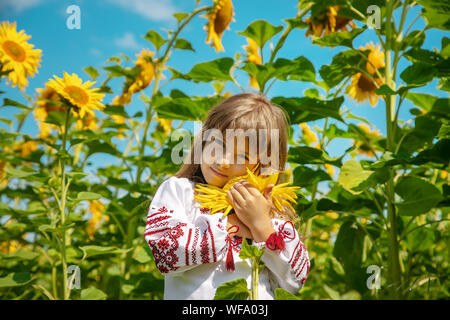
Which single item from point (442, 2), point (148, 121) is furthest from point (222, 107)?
point (148, 121)

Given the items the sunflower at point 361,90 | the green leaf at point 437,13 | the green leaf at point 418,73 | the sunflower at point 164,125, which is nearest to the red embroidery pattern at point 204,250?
the green leaf at point 418,73

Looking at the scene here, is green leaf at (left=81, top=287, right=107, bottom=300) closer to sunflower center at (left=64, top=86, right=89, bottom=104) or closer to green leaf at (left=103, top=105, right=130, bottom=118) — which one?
sunflower center at (left=64, top=86, right=89, bottom=104)

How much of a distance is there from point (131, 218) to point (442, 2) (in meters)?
1.19

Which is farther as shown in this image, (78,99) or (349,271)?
(349,271)

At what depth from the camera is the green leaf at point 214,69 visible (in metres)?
1.39

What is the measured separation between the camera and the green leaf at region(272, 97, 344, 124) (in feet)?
4.19

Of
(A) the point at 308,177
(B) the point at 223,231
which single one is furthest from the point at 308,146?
(B) the point at 223,231

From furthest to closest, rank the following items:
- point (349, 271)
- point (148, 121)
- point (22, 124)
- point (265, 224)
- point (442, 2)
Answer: point (22, 124) < point (148, 121) < point (349, 271) < point (442, 2) < point (265, 224)

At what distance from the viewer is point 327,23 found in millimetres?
1585

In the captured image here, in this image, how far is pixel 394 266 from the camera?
1.21 meters

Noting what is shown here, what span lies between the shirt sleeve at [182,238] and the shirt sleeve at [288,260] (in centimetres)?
8

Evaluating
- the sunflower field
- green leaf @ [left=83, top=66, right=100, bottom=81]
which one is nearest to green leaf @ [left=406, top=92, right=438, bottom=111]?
the sunflower field
